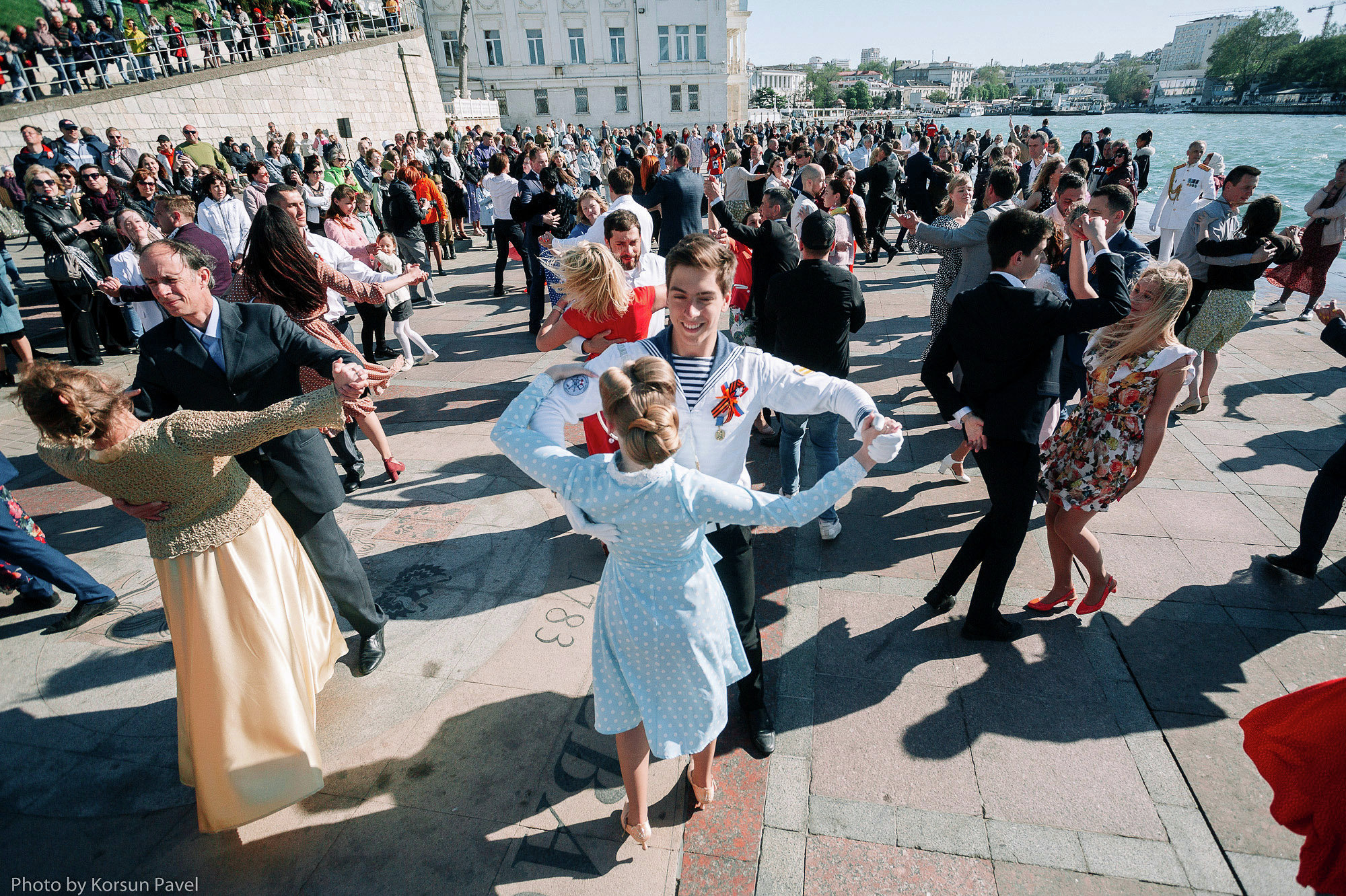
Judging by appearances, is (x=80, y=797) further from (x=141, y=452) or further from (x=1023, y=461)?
(x=1023, y=461)

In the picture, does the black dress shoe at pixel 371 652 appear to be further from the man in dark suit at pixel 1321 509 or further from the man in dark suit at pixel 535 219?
the man in dark suit at pixel 535 219

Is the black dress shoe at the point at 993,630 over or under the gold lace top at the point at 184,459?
under

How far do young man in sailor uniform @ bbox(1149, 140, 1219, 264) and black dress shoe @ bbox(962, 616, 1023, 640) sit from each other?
766 cm

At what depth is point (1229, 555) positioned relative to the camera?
12.9ft

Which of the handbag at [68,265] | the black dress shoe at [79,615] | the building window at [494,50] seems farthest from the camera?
the building window at [494,50]

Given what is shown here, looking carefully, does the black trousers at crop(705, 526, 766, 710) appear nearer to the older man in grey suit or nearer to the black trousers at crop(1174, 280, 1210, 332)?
the older man in grey suit

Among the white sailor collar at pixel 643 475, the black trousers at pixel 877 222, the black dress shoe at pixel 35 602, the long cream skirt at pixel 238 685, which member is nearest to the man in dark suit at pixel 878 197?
the black trousers at pixel 877 222

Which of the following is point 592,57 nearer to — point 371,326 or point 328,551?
point 371,326

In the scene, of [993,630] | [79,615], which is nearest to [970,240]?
[993,630]

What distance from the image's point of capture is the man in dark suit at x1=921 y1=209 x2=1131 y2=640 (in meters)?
2.79

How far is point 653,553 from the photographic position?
1.93 metres

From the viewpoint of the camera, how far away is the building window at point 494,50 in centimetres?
4581

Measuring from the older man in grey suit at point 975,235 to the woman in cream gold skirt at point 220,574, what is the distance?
4352 mm

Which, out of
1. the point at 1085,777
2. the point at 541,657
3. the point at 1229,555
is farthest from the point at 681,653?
the point at 1229,555
